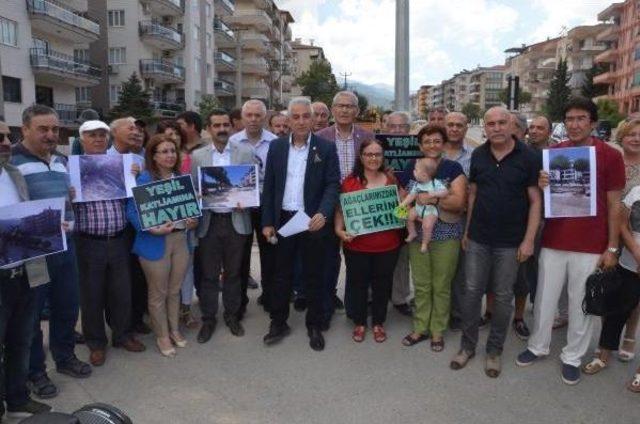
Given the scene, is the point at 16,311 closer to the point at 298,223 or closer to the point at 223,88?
the point at 298,223

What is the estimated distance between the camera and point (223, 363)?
15.1 ft

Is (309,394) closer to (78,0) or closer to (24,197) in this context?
(24,197)

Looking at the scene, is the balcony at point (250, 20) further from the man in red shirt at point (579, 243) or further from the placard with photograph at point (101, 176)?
the man in red shirt at point (579, 243)

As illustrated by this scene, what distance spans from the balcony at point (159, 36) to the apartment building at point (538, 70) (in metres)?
68.8

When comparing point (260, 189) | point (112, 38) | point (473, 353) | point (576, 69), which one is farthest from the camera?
point (576, 69)

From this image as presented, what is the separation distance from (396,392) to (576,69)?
89835 millimetres

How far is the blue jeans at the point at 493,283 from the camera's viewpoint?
430cm

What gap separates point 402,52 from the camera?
795 centimetres

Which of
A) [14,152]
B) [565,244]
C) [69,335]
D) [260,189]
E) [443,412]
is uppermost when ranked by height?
[14,152]

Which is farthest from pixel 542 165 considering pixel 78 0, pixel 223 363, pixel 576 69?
pixel 576 69

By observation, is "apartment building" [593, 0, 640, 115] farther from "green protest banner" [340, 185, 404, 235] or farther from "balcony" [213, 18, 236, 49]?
"green protest banner" [340, 185, 404, 235]

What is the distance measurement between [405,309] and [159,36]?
39.6 metres

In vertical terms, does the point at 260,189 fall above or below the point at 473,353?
above

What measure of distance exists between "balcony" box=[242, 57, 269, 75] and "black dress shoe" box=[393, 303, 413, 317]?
196ft
